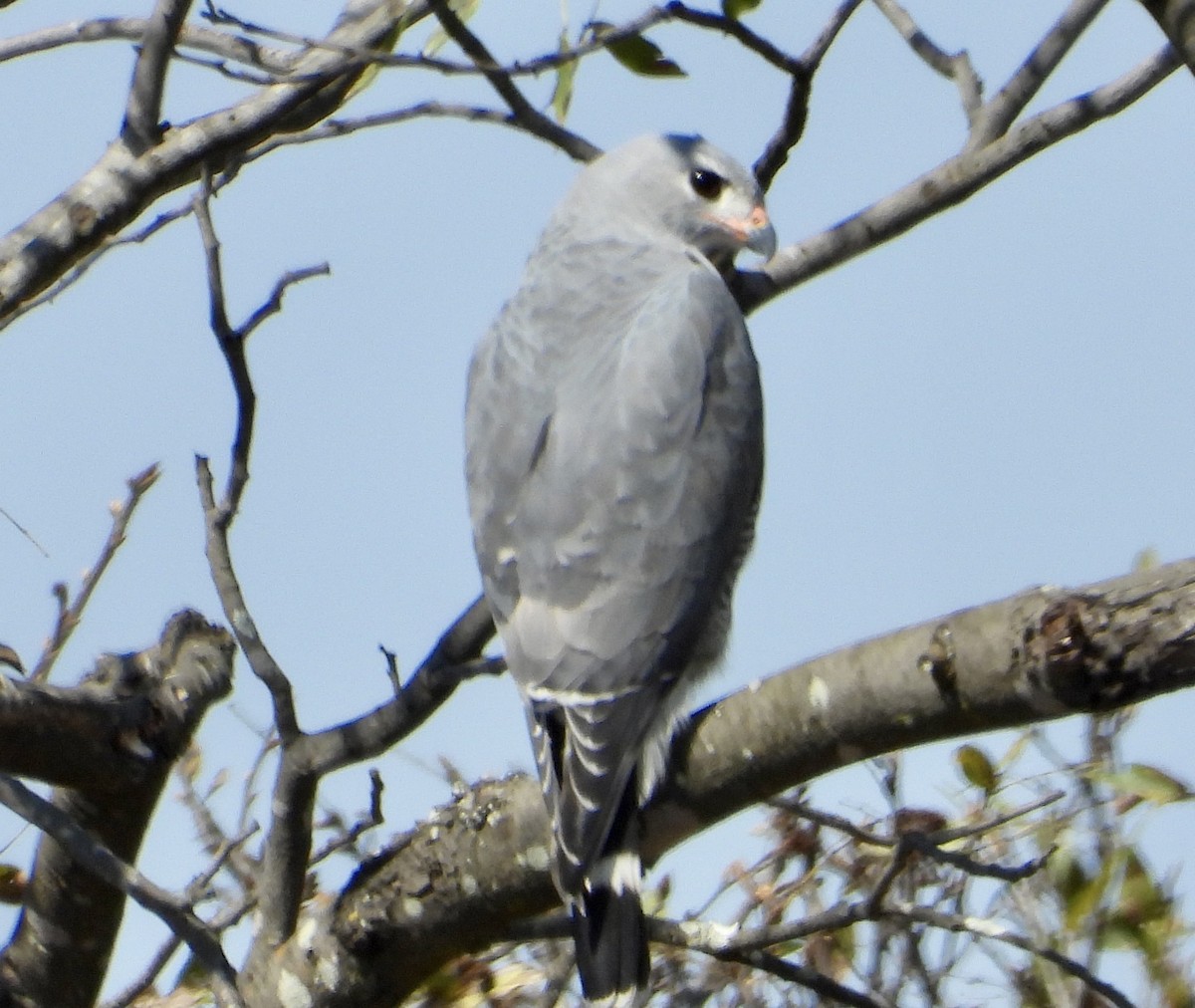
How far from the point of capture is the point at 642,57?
2.96 m

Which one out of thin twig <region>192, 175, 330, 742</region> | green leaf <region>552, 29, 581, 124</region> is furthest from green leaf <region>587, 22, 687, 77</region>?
thin twig <region>192, 175, 330, 742</region>

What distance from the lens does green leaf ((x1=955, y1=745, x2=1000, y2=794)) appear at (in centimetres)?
345

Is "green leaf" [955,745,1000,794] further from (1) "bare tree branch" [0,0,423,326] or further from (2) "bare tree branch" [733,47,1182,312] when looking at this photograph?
(1) "bare tree branch" [0,0,423,326]

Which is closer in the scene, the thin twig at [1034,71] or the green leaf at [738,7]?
the green leaf at [738,7]

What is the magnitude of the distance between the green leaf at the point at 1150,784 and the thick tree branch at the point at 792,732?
90 cm

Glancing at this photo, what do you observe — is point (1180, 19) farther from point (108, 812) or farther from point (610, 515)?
point (108, 812)

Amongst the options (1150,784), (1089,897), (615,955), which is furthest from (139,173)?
(1089,897)

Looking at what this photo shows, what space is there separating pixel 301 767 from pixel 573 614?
65 cm

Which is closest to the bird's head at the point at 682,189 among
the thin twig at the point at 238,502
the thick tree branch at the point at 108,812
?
the thick tree branch at the point at 108,812

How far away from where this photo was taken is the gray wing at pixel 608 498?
2887 millimetres

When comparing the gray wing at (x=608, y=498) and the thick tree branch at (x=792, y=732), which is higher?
the gray wing at (x=608, y=498)

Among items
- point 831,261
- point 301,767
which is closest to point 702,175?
point 831,261

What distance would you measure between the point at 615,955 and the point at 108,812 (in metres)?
1.21

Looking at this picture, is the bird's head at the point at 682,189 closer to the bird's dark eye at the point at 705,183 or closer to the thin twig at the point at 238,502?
the bird's dark eye at the point at 705,183
